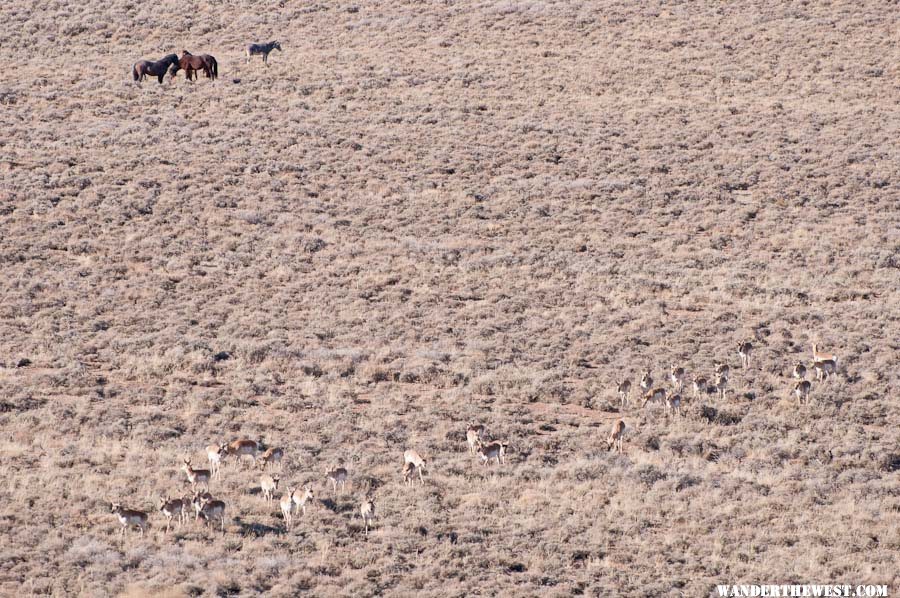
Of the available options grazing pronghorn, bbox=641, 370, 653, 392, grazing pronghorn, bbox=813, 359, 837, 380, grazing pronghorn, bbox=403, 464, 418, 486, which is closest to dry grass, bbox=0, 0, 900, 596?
grazing pronghorn, bbox=403, 464, 418, 486

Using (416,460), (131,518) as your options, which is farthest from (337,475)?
(131,518)

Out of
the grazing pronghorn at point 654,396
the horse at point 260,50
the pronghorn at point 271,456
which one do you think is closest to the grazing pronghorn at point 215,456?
the pronghorn at point 271,456

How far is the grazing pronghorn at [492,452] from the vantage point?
1784 centimetres

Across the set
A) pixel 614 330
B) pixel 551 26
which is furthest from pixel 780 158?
pixel 551 26

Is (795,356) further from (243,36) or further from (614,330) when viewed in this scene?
(243,36)

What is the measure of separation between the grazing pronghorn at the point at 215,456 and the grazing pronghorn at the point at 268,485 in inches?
43.0

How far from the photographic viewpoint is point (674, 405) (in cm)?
2002

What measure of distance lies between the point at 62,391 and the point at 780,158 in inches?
1005

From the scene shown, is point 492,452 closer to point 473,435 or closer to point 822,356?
point 473,435

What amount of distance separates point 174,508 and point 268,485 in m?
1.45

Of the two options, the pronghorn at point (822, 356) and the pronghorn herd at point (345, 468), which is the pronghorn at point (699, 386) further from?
the pronghorn at point (822, 356)

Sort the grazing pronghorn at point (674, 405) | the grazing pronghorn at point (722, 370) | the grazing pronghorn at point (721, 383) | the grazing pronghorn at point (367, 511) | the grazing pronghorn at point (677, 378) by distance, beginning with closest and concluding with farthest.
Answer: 1. the grazing pronghorn at point (367, 511)
2. the grazing pronghorn at point (674, 405)
3. the grazing pronghorn at point (721, 383)
4. the grazing pronghorn at point (722, 370)
5. the grazing pronghorn at point (677, 378)

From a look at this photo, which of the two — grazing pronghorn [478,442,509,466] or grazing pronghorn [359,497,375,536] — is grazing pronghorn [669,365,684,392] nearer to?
grazing pronghorn [478,442,509,466]

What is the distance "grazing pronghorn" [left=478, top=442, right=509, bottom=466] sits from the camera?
58.5 ft
